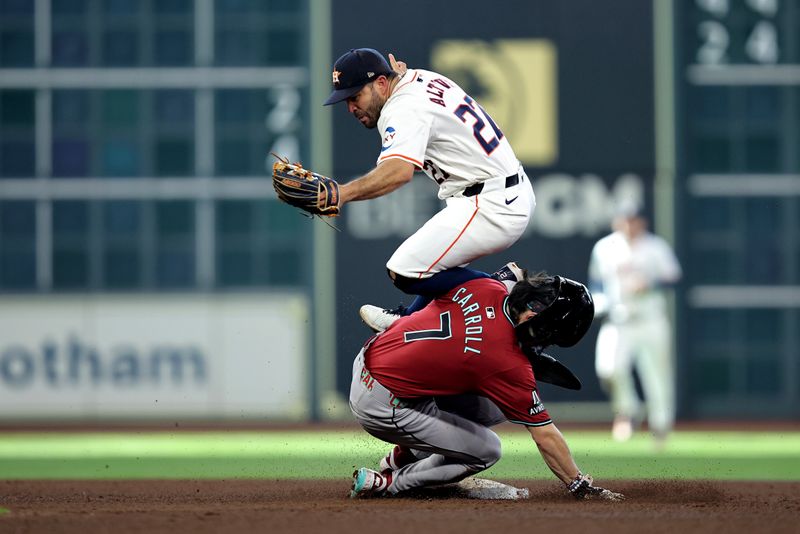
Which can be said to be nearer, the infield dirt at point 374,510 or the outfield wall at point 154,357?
the infield dirt at point 374,510

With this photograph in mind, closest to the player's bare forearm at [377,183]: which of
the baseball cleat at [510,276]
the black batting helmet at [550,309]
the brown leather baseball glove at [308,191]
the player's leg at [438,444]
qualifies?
the brown leather baseball glove at [308,191]

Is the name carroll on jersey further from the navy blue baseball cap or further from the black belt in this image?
the navy blue baseball cap

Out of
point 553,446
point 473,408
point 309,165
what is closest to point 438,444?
point 473,408

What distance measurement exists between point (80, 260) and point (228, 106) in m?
2.55

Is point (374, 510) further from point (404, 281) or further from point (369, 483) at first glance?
point (404, 281)

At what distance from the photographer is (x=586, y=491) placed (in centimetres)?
666

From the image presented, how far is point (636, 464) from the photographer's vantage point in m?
9.84

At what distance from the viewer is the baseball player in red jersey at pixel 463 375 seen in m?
6.52

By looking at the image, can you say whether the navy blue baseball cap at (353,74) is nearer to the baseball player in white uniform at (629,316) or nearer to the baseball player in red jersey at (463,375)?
the baseball player in red jersey at (463,375)

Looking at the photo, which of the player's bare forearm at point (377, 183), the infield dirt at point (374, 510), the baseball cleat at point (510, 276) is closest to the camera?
the infield dirt at point (374, 510)

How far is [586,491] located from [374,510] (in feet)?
3.96

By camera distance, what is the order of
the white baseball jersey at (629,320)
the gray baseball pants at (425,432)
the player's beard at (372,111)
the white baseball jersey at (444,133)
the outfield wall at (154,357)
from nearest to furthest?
the white baseball jersey at (444,133), the player's beard at (372,111), the gray baseball pants at (425,432), the white baseball jersey at (629,320), the outfield wall at (154,357)

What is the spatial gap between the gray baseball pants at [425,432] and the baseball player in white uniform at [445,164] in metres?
0.61

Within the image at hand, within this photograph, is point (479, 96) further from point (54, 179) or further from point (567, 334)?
point (567, 334)
